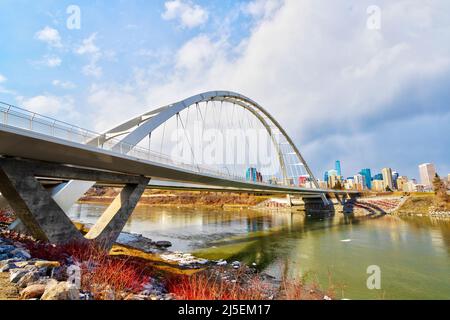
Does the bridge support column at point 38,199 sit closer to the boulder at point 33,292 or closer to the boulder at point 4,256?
the boulder at point 4,256

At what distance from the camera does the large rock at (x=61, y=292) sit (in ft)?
11.8

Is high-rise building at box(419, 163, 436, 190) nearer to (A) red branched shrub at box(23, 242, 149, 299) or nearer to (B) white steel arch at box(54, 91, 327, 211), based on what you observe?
(B) white steel arch at box(54, 91, 327, 211)

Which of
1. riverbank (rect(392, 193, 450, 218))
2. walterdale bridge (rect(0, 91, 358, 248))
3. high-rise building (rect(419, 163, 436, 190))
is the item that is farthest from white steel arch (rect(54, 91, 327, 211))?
high-rise building (rect(419, 163, 436, 190))

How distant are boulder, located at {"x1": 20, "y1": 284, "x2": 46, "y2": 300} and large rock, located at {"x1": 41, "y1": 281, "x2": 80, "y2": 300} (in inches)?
15.1

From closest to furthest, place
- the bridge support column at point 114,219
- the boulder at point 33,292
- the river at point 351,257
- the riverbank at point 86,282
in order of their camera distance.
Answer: the boulder at point 33,292 → the riverbank at point 86,282 → the river at point 351,257 → the bridge support column at point 114,219

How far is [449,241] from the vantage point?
18625 mm

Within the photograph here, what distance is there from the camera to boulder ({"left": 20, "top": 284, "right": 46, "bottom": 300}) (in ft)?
13.2

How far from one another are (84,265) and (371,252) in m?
17.0

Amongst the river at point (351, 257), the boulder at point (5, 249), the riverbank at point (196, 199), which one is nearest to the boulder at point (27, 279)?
the boulder at point (5, 249)

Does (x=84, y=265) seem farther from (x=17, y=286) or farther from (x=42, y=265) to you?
(x=17, y=286)

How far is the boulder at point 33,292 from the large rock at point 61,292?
1.26ft

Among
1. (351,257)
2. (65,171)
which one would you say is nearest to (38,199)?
(65,171)

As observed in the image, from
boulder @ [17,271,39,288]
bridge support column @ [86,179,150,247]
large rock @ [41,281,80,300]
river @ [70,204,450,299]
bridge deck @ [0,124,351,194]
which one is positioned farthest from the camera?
bridge support column @ [86,179,150,247]
